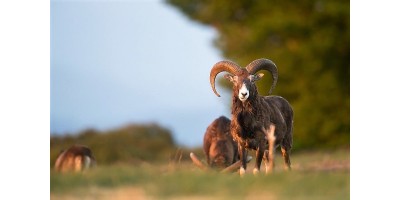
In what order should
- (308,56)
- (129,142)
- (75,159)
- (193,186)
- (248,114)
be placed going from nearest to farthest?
1. (193,186)
2. (248,114)
3. (75,159)
4. (308,56)
5. (129,142)

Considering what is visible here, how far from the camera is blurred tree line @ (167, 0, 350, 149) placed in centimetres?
2066

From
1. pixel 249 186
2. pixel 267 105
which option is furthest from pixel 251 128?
pixel 249 186

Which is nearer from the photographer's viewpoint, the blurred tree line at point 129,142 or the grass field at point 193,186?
the grass field at point 193,186

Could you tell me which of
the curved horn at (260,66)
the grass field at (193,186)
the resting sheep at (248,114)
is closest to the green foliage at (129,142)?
the curved horn at (260,66)

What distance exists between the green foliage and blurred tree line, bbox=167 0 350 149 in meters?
5.07

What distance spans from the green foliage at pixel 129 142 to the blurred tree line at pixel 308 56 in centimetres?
507

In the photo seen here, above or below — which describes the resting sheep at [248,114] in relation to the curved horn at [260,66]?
below

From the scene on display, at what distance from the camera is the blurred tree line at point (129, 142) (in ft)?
82.7

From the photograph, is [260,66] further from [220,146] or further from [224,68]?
[220,146]

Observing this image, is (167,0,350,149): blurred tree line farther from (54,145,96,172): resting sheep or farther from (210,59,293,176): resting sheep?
(210,59,293,176): resting sheep

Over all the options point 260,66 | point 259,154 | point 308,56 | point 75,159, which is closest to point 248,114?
point 259,154

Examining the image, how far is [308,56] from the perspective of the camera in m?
21.4

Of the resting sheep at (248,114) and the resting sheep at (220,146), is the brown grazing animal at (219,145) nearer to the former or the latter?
the resting sheep at (220,146)

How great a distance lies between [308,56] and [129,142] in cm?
935
